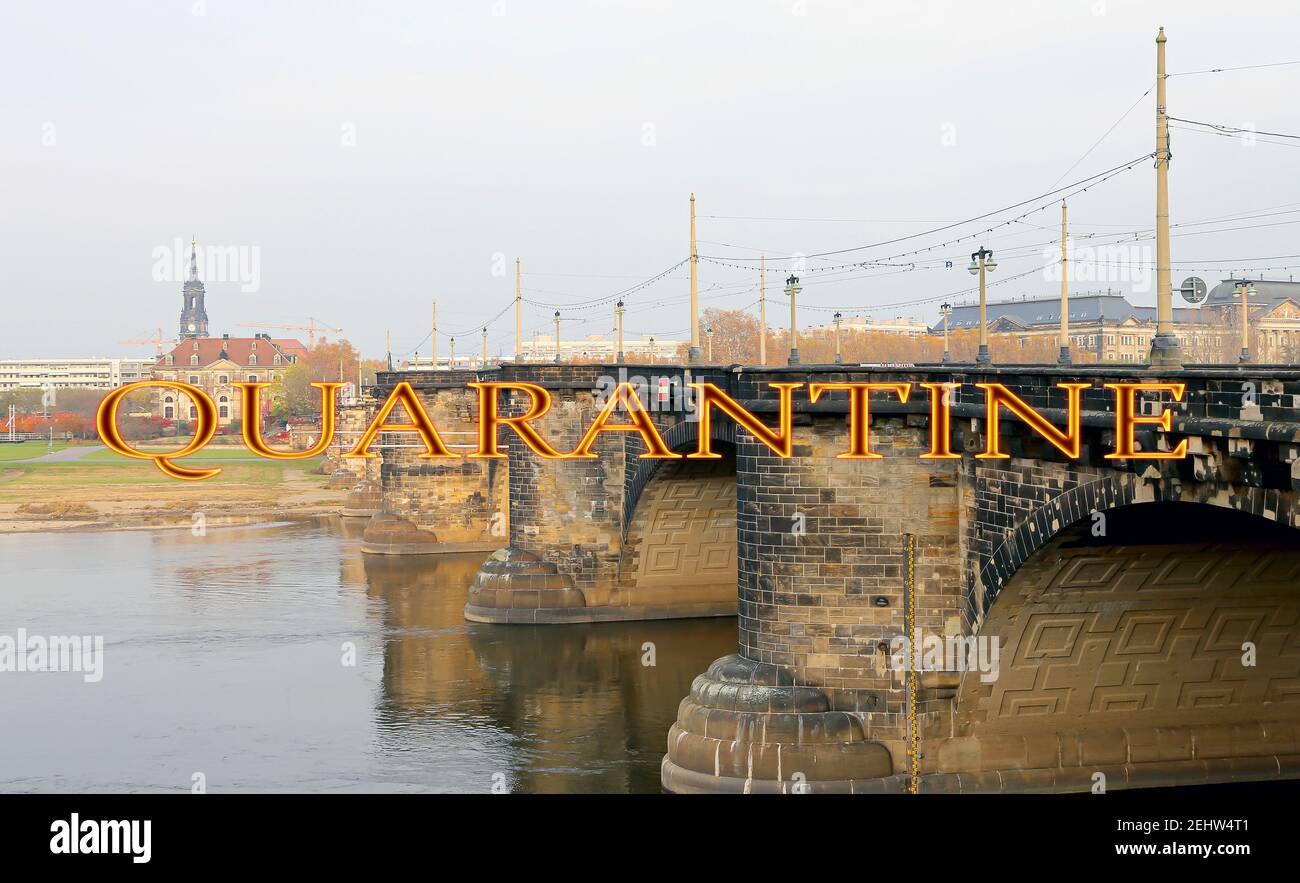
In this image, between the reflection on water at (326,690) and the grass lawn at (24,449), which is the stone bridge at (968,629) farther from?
the grass lawn at (24,449)

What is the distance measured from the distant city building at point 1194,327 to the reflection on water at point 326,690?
25.4 meters

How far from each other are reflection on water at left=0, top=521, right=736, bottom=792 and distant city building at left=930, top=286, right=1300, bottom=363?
83.4 ft

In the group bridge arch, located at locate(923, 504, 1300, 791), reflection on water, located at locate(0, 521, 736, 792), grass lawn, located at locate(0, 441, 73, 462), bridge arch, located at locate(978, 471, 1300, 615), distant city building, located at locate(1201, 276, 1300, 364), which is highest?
distant city building, located at locate(1201, 276, 1300, 364)

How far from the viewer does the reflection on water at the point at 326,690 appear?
99.2ft

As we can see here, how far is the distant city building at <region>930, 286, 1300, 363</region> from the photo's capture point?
220 feet

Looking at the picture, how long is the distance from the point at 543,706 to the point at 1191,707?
15.6m

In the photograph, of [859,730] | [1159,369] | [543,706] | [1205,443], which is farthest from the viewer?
[543,706]

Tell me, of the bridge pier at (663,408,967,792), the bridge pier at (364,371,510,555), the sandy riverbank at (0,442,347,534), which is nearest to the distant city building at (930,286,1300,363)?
the bridge pier at (364,371,510,555)

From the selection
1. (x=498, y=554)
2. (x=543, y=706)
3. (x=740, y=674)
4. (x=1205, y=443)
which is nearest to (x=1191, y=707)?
(x=740, y=674)

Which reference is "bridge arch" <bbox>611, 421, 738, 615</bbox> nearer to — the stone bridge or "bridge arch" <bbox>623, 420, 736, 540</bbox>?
"bridge arch" <bbox>623, 420, 736, 540</bbox>

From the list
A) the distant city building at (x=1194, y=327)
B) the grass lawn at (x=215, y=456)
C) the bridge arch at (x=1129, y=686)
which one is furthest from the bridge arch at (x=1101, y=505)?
the grass lawn at (x=215, y=456)

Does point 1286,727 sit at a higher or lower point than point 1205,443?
lower
